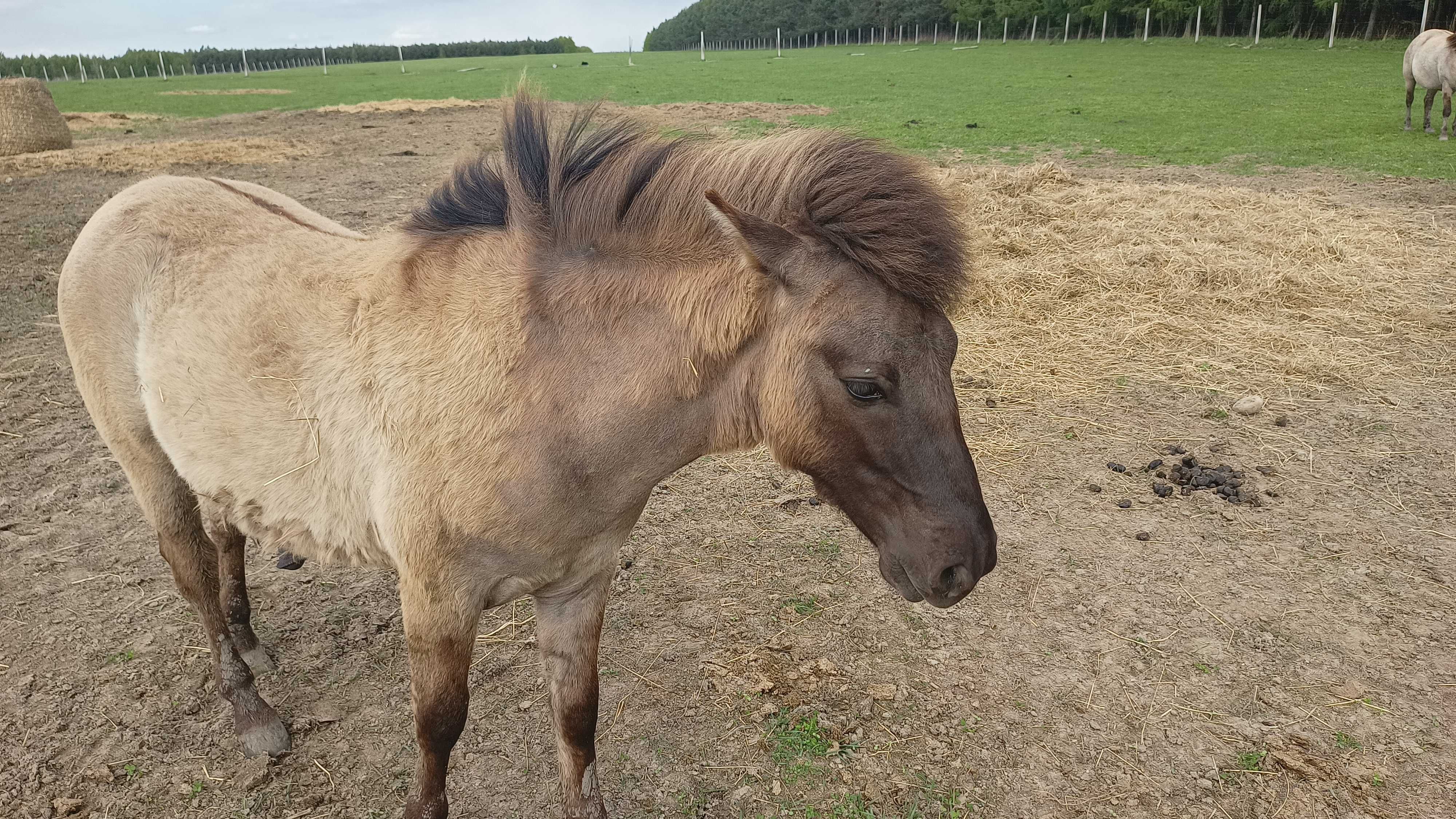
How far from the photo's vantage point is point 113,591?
3.95 meters

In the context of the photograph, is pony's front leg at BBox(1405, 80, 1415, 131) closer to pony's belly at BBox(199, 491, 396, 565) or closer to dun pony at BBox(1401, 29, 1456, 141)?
dun pony at BBox(1401, 29, 1456, 141)

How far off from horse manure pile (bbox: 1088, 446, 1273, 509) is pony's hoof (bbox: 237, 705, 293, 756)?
176 inches

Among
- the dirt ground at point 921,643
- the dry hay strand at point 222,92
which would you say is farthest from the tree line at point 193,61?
the dirt ground at point 921,643

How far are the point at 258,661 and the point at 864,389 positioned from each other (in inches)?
124

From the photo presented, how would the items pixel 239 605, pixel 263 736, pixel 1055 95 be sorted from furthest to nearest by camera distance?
pixel 1055 95 → pixel 239 605 → pixel 263 736

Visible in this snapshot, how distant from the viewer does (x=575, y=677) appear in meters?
2.71

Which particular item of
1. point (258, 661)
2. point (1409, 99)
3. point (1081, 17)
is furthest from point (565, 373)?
point (1081, 17)

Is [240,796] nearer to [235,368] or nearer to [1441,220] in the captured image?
[235,368]

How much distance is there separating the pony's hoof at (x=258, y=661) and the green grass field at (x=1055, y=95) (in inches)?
110

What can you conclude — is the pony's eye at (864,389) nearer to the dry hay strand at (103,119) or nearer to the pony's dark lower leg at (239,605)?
the pony's dark lower leg at (239,605)

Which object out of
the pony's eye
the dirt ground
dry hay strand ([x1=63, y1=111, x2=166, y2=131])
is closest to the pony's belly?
the dirt ground

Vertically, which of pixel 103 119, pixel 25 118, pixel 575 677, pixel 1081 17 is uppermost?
pixel 1081 17

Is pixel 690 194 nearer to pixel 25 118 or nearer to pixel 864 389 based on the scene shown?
pixel 864 389

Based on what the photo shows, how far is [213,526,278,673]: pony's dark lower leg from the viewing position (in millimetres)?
3494
